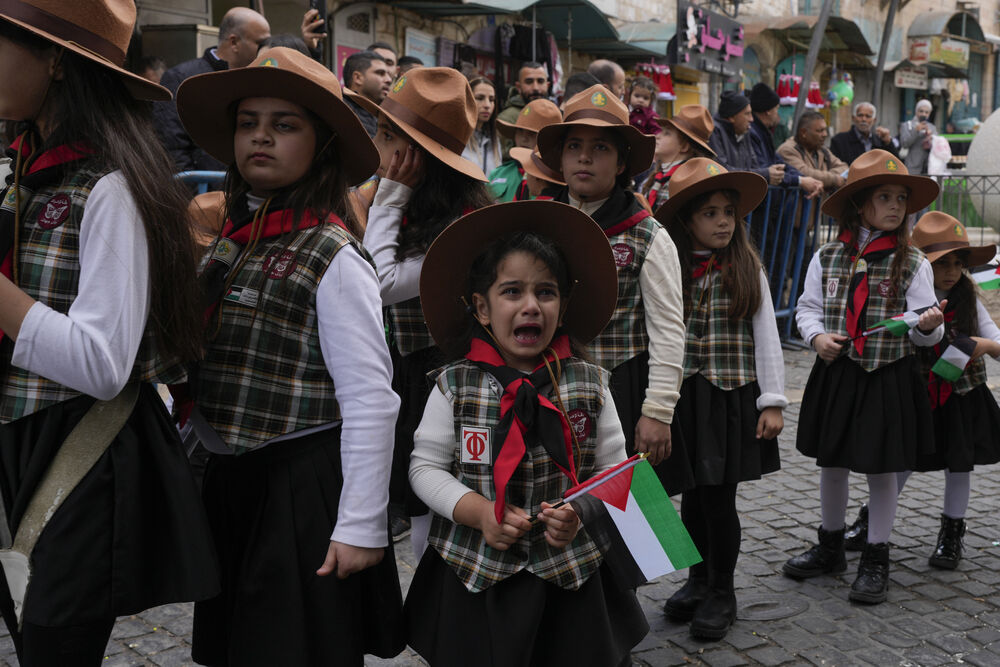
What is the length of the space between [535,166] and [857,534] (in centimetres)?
243

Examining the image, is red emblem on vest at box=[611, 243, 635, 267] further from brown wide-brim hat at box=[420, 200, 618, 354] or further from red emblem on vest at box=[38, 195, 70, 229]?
red emblem on vest at box=[38, 195, 70, 229]

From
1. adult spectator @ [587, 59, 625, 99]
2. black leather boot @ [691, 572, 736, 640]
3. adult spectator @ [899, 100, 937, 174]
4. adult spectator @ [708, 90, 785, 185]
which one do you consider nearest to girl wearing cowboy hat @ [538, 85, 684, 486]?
black leather boot @ [691, 572, 736, 640]

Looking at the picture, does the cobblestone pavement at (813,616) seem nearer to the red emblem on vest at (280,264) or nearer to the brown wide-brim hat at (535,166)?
the red emblem on vest at (280,264)

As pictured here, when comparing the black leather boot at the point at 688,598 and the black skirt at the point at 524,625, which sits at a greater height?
the black skirt at the point at 524,625

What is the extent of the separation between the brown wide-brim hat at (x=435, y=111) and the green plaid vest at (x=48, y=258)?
4.38 feet

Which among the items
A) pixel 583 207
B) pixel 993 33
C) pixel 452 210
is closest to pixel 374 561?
pixel 452 210

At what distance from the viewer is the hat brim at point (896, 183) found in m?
4.55

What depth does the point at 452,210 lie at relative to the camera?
3.40 m

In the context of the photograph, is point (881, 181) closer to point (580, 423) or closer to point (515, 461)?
point (580, 423)

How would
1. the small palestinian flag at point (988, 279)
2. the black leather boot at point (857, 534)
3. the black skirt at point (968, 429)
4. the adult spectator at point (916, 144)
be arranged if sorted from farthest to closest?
the adult spectator at point (916, 144) → the black leather boot at point (857, 534) → the black skirt at point (968, 429) → the small palestinian flag at point (988, 279)

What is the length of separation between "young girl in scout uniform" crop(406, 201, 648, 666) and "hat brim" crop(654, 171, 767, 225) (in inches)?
50.4

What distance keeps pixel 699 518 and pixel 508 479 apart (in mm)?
1893

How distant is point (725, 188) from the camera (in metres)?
4.03

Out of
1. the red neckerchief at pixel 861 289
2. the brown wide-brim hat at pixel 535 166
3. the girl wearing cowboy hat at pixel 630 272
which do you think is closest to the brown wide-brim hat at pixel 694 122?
the brown wide-brim hat at pixel 535 166
